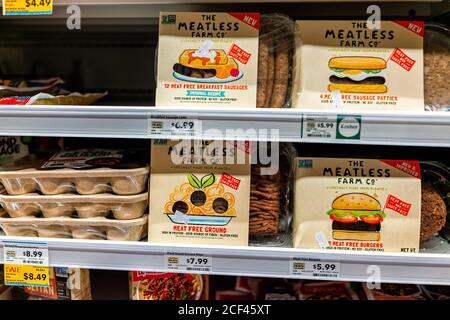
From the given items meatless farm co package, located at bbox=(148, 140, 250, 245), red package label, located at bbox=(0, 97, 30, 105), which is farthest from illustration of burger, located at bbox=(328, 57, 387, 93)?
red package label, located at bbox=(0, 97, 30, 105)

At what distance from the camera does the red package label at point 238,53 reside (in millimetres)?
1021

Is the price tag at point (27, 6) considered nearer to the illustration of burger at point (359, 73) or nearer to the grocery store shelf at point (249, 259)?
the grocery store shelf at point (249, 259)

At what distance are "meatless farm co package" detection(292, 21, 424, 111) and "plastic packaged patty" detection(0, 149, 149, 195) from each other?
1.78ft

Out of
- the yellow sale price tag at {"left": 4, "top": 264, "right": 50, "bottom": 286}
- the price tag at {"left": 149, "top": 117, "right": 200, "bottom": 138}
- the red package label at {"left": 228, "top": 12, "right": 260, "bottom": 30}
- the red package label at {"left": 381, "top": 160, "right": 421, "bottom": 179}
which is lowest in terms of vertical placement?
the yellow sale price tag at {"left": 4, "top": 264, "right": 50, "bottom": 286}

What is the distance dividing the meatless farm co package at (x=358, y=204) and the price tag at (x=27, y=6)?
0.84 meters

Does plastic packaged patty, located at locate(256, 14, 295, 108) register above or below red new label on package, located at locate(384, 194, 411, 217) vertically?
above

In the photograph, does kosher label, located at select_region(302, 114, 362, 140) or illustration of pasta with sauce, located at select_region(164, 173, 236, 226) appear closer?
kosher label, located at select_region(302, 114, 362, 140)

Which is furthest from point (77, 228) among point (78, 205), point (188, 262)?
point (188, 262)

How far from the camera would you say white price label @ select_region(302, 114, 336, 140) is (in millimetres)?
938

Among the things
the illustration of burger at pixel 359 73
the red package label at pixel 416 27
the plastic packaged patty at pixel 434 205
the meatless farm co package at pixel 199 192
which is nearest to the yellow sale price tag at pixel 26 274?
the meatless farm co package at pixel 199 192

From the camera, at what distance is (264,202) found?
109 cm

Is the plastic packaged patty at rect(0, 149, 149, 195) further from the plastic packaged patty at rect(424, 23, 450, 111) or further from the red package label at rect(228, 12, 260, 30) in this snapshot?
the plastic packaged patty at rect(424, 23, 450, 111)

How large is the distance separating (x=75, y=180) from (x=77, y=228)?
0.15 meters

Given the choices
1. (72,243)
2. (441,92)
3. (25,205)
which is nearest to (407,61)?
(441,92)
